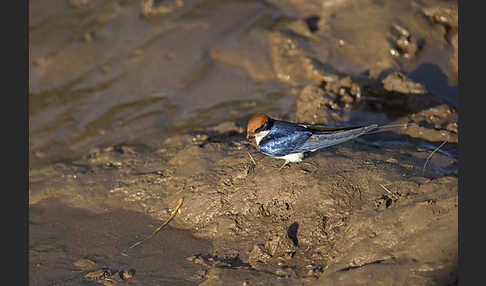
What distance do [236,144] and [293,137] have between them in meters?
0.98

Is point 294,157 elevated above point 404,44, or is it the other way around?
point 404,44

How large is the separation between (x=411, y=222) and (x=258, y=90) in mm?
3465

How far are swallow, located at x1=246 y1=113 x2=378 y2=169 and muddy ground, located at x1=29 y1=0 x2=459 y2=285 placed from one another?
22 cm

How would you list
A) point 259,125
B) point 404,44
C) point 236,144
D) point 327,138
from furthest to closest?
1. point 404,44
2. point 236,144
3. point 259,125
4. point 327,138

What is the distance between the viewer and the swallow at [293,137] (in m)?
4.10

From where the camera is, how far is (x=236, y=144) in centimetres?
494

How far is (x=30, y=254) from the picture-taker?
4.41 metres

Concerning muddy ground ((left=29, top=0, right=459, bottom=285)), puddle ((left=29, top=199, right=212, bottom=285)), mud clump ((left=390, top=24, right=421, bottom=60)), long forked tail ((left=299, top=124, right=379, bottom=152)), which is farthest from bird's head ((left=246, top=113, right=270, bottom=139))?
mud clump ((left=390, top=24, right=421, bottom=60))

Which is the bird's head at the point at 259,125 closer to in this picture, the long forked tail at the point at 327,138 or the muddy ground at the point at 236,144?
the muddy ground at the point at 236,144

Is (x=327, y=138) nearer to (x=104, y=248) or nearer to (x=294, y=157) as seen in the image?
(x=294, y=157)

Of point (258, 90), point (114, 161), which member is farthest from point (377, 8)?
point (114, 161)

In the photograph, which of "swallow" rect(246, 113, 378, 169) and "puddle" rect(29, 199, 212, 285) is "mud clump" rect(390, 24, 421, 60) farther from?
"puddle" rect(29, 199, 212, 285)

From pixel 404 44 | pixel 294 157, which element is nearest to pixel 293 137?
pixel 294 157

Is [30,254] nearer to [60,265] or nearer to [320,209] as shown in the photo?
[60,265]
